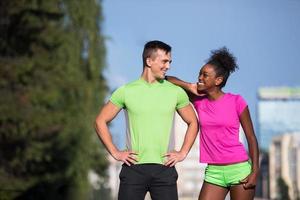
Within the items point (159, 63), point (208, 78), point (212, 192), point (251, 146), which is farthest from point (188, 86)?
point (212, 192)

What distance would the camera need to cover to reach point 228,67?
19.5 ft

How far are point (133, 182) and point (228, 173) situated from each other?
0.73m

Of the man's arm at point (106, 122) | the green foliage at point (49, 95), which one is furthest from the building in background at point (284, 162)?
the man's arm at point (106, 122)

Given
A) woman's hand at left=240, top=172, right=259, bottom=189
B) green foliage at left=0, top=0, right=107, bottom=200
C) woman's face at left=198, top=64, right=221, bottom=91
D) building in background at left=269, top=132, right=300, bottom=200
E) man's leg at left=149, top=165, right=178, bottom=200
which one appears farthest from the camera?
building in background at left=269, top=132, right=300, bottom=200

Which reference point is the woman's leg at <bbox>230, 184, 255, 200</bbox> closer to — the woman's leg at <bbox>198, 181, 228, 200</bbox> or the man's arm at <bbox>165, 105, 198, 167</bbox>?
the woman's leg at <bbox>198, 181, 228, 200</bbox>

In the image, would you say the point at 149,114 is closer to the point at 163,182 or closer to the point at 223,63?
the point at 163,182

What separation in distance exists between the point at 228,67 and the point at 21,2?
18.8m

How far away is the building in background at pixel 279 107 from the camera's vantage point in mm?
174712

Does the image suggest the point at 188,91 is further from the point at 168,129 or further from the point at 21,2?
the point at 21,2

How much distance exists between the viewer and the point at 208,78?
19.3ft

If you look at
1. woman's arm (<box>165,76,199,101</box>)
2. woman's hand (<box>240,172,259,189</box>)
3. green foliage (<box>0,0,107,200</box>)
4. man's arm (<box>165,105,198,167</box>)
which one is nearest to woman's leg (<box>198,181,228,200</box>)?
woman's hand (<box>240,172,259,189</box>)

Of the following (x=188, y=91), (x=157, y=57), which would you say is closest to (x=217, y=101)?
(x=188, y=91)

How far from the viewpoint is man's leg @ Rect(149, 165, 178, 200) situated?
5422 mm

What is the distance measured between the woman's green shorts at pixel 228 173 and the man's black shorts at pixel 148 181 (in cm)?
47
